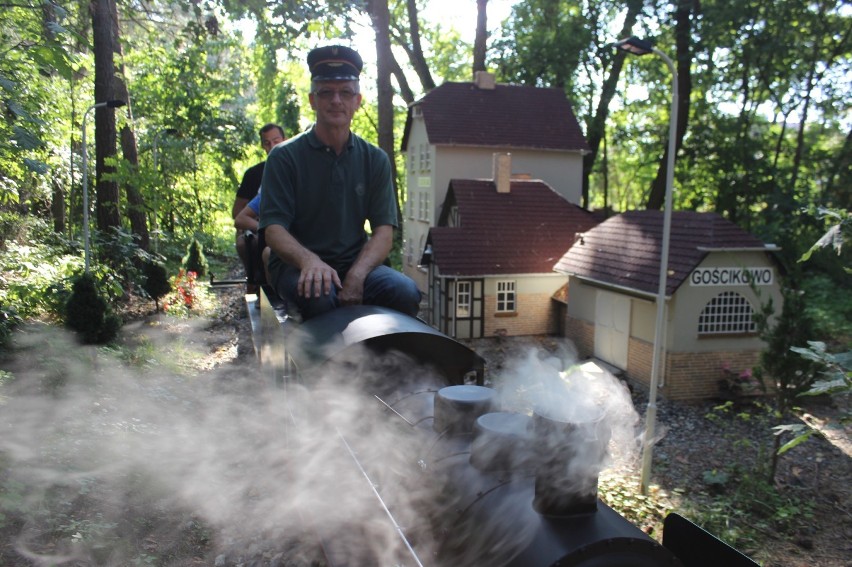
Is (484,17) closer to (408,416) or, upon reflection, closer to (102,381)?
(102,381)

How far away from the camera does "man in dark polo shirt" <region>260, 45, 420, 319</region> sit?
10.9 ft

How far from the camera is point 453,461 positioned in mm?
2164

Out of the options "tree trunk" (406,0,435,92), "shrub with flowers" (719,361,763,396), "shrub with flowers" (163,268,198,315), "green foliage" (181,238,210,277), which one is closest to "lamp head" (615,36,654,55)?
"shrub with flowers" (719,361,763,396)

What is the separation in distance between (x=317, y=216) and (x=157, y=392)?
192 inches

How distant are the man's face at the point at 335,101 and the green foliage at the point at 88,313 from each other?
8.34 meters

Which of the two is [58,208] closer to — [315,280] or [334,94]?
[334,94]

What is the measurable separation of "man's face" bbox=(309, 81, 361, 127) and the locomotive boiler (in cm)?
113

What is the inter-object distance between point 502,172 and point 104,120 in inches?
528

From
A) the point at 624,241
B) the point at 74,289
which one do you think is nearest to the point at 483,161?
the point at 624,241

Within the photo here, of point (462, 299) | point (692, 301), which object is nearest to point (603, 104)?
point (462, 299)

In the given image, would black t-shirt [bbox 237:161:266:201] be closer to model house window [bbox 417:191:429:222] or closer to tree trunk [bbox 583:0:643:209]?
model house window [bbox 417:191:429:222]

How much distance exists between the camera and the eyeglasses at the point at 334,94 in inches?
134

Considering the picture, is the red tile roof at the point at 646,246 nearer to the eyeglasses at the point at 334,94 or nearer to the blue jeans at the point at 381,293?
the blue jeans at the point at 381,293

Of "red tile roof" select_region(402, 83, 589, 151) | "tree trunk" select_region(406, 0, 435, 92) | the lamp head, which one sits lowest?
the lamp head
